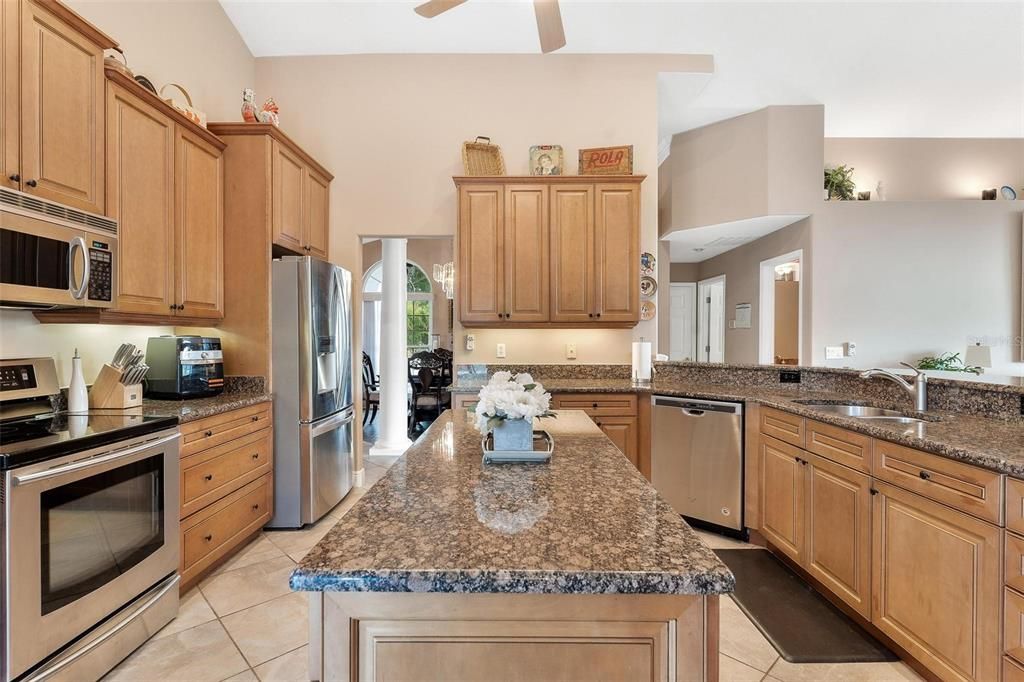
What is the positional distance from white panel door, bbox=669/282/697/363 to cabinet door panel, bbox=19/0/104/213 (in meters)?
6.84

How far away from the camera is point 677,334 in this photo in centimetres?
724

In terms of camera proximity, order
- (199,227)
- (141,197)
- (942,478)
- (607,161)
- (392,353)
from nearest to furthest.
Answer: (942,478) < (141,197) < (199,227) < (607,161) < (392,353)

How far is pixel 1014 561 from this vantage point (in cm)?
131

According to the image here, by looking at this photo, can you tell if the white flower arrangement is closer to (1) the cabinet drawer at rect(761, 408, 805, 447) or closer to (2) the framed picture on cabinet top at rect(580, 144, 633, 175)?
(1) the cabinet drawer at rect(761, 408, 805, 447)

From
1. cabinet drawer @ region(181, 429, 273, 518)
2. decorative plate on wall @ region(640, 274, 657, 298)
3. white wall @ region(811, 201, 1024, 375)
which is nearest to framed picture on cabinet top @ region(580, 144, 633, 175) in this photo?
decorative plate on wall @ region(640, 274, 657, 298)

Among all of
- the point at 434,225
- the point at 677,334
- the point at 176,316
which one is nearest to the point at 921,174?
the point at 677,334

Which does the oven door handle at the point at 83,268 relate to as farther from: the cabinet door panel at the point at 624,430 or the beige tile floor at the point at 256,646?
the cabinet door panel at the point at 624,430

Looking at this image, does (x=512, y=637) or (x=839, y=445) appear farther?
(x=839, y=445)

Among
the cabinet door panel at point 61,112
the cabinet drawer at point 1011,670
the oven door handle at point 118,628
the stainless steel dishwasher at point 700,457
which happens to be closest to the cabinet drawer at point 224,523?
the oven door handle at point 118,628

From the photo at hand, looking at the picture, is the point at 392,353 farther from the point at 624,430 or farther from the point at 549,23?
the point at 549,23

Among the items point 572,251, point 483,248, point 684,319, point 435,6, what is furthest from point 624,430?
point 684,319

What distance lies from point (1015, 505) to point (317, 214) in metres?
4.12

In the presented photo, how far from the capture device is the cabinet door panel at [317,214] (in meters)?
3.42

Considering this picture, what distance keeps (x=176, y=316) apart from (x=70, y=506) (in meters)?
1.24
